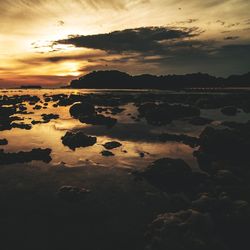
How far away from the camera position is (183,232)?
42.2 ft

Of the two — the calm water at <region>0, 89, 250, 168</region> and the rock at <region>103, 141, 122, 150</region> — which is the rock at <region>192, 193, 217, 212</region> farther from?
the rock at <region>103, 141, 122, 150</region>

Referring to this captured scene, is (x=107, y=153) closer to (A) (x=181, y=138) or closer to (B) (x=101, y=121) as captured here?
(A) (x=181, y=138)

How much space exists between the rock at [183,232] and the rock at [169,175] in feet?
15.6

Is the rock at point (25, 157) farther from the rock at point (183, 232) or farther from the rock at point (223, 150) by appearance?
the rock at point (183, 232)

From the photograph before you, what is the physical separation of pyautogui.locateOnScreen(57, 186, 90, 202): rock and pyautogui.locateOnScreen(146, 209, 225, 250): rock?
5.44 metres

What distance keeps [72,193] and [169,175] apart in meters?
6.22

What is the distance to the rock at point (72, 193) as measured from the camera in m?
17.9

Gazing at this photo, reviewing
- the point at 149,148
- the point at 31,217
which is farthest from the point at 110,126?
the point at 31,217

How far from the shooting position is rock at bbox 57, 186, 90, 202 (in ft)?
58.6

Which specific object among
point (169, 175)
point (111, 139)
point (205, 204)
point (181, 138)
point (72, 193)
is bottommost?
point (111, 139)

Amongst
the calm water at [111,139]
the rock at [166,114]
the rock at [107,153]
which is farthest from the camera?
the rock at [166,114]

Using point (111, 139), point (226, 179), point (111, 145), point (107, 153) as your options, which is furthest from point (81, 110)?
point (226, 179)

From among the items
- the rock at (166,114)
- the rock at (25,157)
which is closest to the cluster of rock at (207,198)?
the rock at (25,157)

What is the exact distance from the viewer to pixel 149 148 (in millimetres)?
29641
